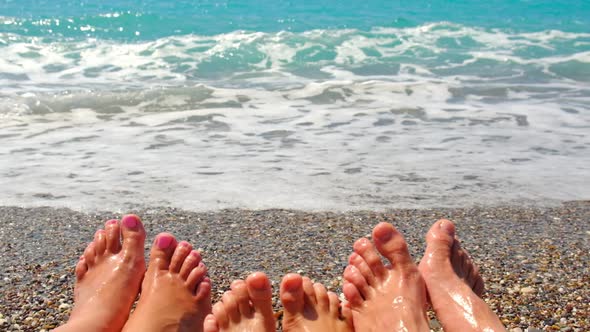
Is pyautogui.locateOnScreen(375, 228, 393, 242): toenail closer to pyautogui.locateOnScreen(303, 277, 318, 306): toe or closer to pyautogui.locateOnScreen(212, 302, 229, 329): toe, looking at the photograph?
pyautogui.locateOnScreen(303, 277, 318, 306): toe

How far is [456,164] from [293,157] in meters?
1.45

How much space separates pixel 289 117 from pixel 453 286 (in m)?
5.10

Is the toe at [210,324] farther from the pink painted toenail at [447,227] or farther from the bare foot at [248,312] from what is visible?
the pink painted toenail at [447,227]

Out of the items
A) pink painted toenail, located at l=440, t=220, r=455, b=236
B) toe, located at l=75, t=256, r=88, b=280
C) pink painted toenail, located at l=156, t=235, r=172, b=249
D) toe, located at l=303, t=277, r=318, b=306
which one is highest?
pink painted toenail, located at l=440, t=220, r=455, b=236

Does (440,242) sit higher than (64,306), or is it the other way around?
(440,242)

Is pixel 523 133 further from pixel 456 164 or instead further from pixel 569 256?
pixel 569 256

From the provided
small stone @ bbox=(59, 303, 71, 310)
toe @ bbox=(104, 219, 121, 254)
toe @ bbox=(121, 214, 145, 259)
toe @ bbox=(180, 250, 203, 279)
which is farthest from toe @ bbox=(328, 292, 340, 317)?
small stone @ bbox=(59, 303, 71, 310)

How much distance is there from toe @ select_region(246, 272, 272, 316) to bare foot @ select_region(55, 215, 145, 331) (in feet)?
1.96

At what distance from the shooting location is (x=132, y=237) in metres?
3.08

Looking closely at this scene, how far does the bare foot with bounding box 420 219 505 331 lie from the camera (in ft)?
8.32

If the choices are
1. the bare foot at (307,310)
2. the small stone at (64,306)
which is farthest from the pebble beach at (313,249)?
the bare foot at (307,310)

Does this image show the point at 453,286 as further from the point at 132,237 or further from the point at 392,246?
the point at 132,237

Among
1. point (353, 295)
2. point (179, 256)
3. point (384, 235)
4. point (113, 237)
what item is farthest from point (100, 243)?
point (384, 235)

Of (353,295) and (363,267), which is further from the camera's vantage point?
(363,267)
